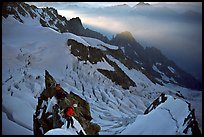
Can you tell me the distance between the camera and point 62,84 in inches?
1742

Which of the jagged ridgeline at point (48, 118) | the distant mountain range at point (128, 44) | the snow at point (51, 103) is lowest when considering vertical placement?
the distant mountain range at point (128, 44)

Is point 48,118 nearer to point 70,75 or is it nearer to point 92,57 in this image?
point 70,75

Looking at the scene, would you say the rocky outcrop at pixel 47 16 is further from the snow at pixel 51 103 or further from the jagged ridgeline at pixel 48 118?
the snow at pixel 51 103

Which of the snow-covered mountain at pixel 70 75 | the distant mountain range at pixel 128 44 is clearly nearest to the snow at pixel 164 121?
the snow-covered mountain at pixel 70 75

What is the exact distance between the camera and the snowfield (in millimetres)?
21734

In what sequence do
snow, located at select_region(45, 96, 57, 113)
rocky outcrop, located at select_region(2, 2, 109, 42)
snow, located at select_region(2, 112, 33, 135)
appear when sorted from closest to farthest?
snow, located at select_region(45, 96, 57, 113) < snow, located at select_region(2, 112, 33, 135) < rocky outcrop, located at select_region(2, 2, 109, 42)

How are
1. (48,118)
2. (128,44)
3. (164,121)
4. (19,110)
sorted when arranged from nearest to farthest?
(48,118) < (164,121) < (19,110) < (128,44)

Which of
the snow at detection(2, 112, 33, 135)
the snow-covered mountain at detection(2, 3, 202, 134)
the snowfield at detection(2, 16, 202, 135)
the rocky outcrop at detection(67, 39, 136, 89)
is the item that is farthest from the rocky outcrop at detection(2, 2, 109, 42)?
the snow at detection(2, 112, 33, 135)

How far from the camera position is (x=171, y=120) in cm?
2038

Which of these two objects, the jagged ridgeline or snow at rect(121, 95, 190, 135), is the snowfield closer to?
snow at rect(121, 95, 190, 135)

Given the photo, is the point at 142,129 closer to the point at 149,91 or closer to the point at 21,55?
the point at 21,55

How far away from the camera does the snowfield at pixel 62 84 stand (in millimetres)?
21734

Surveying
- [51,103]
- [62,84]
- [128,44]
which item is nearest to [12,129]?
[51,103]

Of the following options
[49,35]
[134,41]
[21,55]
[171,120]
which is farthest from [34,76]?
[134,41]
